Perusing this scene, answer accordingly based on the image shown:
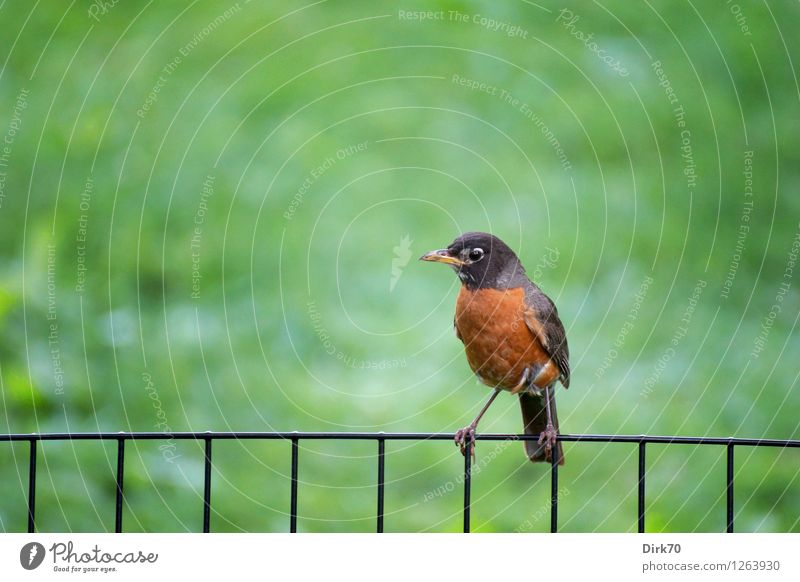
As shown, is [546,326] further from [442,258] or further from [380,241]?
[380,241]

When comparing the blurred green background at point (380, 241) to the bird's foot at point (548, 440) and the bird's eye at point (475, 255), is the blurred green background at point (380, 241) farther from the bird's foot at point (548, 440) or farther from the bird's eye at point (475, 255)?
the bird's eye at point (475, 255)

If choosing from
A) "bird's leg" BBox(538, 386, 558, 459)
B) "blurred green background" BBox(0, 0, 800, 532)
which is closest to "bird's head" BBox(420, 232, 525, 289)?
"bird's leg" BBox(538, 386, 558, 459)

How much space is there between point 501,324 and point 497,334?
3 cm

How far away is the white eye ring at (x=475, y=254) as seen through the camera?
10.2ft

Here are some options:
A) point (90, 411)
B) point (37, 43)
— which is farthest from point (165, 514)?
point (37, 43)

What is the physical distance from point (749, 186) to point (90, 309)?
3.16 metres

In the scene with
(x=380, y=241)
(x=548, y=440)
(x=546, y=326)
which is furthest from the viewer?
(x=380, y=241)

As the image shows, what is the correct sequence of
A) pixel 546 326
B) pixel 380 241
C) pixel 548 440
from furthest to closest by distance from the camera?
pixel 380 241 → pixel 546 326 → pixel 548 440

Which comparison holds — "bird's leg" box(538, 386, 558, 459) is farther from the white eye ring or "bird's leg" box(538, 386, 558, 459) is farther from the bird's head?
the white eye ring

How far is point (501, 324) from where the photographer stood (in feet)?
10.4

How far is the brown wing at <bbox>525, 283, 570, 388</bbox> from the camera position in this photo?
3.23m

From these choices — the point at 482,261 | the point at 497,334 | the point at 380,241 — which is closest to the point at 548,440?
the point at 497,334
